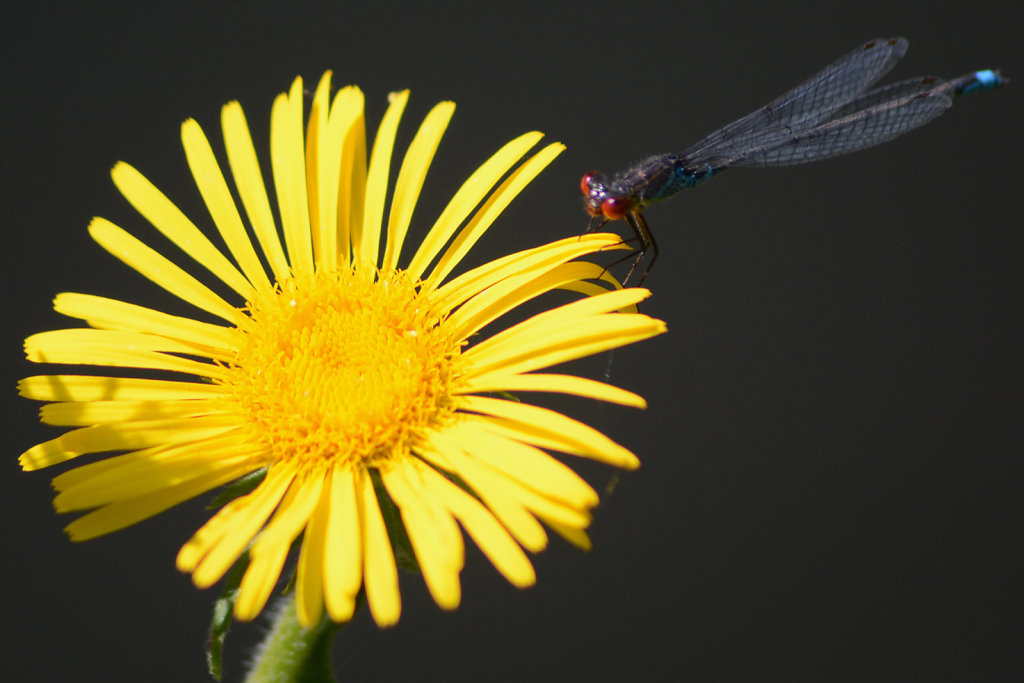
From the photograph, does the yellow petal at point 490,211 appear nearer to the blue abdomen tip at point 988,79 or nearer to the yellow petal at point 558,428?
the yellow petal at point 558,428

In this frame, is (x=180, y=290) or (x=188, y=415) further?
(x=180, y=290)

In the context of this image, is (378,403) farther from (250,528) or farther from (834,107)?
(834,107)

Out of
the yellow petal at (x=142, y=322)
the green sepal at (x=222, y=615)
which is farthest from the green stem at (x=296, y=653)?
the yellow petal at (x=142, y=322)

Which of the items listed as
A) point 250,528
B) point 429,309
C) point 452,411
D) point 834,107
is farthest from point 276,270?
point 834,107

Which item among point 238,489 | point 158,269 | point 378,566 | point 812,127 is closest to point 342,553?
point 378,566

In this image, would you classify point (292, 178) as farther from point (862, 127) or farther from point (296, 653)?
point (862, 127)

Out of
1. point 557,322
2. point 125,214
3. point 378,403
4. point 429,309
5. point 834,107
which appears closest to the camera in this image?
point 557,322
